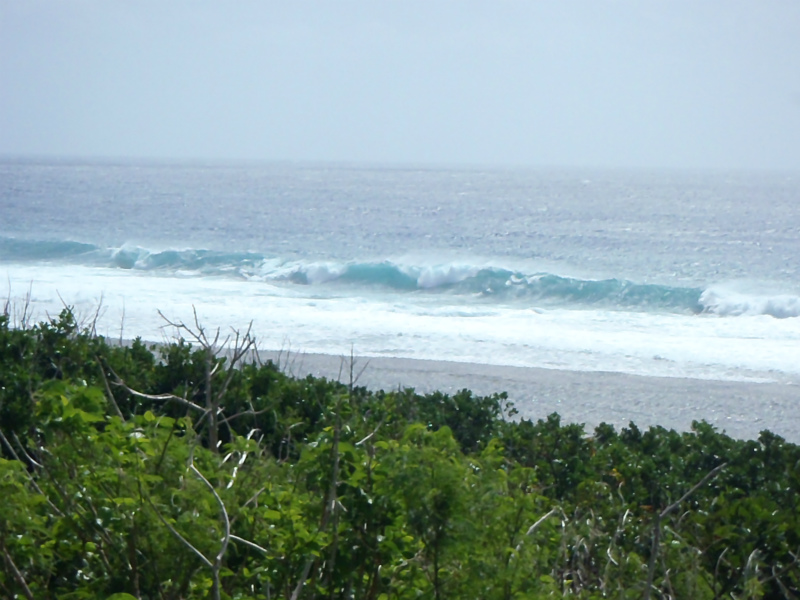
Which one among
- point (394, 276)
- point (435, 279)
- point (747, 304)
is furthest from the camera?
point (394, 276)

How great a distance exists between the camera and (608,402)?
11.1 meters

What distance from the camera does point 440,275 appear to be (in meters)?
28.6

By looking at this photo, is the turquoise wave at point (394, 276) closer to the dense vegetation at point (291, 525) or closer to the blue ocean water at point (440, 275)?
the blue ocean water at point (440, 275)

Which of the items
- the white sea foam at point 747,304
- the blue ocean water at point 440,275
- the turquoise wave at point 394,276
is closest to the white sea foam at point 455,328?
the blue ocean water at point 440,275

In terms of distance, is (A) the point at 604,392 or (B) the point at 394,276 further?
(B) the point at 394,276

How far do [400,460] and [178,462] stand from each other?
73cm

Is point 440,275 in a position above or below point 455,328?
above

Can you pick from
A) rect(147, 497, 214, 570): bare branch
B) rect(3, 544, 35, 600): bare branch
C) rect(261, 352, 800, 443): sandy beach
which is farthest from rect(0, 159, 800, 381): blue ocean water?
rect(147, 497, 214, 570): bare branch

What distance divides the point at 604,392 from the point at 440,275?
1706cm

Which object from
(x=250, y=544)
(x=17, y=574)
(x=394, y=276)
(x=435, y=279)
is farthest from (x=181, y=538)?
(x=394, y=276)

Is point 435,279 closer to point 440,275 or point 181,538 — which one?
point 440,275

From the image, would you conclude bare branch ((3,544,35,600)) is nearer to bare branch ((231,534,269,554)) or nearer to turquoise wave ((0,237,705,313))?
bare branch ((231,534,269,554))

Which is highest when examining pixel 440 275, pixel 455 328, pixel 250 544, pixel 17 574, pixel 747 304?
pixel 250 544

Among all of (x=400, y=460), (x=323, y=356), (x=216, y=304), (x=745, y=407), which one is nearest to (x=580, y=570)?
(x=400, y=460)
